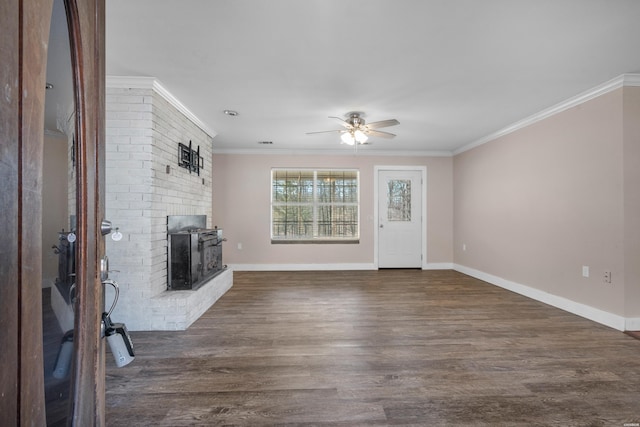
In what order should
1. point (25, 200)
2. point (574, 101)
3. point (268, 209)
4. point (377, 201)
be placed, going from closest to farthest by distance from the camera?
point (25, 200) < point (574, 101) < point (268, 209) < point (377, 201)

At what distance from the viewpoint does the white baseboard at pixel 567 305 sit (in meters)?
2.77

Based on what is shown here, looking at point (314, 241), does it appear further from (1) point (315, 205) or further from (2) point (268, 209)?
(2) point (268, 209)

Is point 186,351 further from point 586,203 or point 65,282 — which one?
point 586,203

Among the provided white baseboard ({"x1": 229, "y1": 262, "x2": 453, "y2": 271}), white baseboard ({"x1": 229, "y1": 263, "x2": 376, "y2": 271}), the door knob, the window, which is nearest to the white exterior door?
white baseboard ({"x1": 229, "y1": 262, "x2": 453, "y2": 271})

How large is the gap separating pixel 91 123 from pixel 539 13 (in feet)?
8.02

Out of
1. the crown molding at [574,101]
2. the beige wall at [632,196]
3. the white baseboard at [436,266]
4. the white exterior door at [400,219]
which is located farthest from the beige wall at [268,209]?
the beige wall at [632,196]

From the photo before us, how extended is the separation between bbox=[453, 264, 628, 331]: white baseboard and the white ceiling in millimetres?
2226

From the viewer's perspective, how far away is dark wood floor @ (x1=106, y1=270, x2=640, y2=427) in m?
1.64

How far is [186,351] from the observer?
2361 mm

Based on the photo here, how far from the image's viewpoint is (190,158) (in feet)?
11.9

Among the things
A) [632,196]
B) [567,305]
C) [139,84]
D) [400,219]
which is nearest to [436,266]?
[400,219]

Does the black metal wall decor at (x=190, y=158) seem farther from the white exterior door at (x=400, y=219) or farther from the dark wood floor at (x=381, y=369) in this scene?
the white exterior door at (x=400, y=219)

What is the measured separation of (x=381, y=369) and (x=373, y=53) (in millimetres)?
2344

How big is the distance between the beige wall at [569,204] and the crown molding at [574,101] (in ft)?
0.19
